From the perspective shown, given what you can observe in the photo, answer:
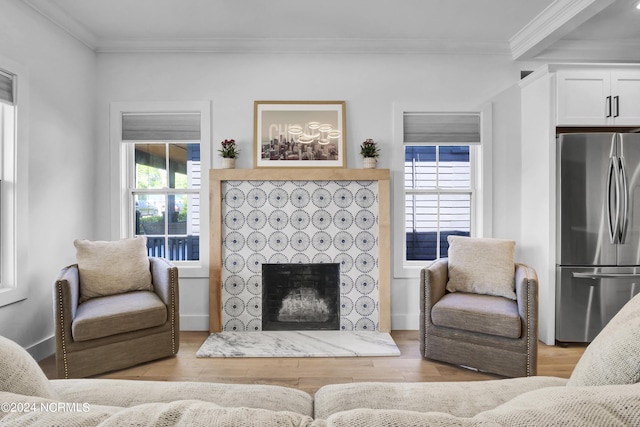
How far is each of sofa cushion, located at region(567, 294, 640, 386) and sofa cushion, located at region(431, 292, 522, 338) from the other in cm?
173

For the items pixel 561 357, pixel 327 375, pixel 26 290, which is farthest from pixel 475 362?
pixel 26 290

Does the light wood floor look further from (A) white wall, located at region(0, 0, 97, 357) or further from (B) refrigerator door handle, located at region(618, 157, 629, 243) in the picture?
(B) refrigerator door handle, located at region(618, 157, 629, 243)

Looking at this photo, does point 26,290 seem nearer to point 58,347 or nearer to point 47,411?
point 58,347

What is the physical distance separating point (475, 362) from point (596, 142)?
83.0 inches

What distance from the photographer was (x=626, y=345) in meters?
0.93

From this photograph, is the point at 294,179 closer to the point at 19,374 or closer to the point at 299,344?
the point at 299,344

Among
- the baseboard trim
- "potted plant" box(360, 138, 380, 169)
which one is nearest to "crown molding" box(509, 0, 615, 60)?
"potted plant" box(360, 138, 380, 169)

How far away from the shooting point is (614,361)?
94 centimetres

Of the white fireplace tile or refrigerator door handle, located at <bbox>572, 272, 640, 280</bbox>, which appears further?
refrigerator door handle, located at <bbox>572, 272, 640, 280</bbox>

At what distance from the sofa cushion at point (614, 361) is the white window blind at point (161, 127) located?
11.8 feet

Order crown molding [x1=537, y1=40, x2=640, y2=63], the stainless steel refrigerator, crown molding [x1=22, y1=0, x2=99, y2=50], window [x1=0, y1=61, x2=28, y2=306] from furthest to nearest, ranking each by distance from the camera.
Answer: crown molding [x1=537, y1=40, x2=640, y2=63] < the stainless steel refrigerator < crown molding [x1=22, y1=0, x2=99, y2=50] < window [x1=0, y1=61, x2=28, y2=306]

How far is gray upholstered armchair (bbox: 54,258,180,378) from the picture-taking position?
2.60 meters

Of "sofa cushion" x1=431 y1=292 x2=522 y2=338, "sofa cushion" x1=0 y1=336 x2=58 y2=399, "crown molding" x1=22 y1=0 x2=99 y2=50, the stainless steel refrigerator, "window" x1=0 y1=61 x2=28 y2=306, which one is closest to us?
"sofa cushion" x1=0 y1=336 x2=58 y2=399

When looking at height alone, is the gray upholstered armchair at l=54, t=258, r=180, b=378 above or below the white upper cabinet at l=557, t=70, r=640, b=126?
below
